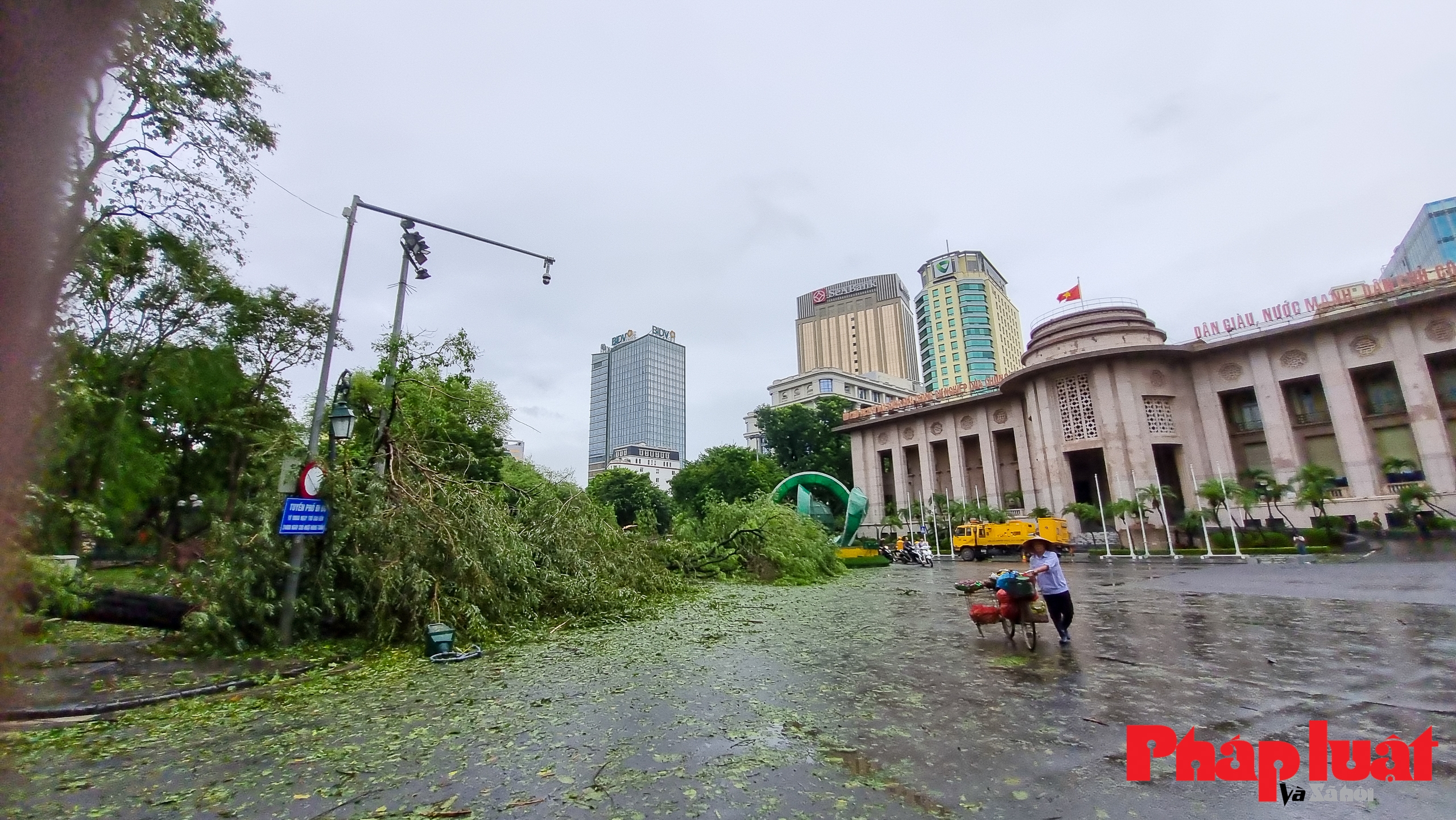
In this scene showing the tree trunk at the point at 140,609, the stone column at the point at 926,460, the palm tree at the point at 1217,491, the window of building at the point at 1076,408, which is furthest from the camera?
the stone column at the point at 926,460

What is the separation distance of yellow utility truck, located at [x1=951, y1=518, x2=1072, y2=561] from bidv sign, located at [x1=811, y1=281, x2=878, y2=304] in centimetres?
9342

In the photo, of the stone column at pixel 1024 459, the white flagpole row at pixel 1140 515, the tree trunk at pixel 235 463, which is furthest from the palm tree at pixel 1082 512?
the tree trunk at pixel 235 463

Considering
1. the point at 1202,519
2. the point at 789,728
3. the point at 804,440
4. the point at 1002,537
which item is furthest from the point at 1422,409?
the point at 804,440

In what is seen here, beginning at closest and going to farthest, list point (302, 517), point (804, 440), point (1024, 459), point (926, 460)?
point (302, 517), point (1024, 459), point (926, 460), point (804, 440)

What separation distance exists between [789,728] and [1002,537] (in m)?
29.4

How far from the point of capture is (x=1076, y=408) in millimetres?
36906

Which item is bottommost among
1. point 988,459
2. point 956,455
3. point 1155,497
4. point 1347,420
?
point 1155,497

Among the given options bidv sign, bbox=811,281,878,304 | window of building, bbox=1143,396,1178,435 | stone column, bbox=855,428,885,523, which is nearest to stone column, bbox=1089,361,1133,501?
window of building, bbox=1143,396,1178,435

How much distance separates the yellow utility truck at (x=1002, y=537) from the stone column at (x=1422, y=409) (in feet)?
49.6

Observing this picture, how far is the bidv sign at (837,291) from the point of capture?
12200 cm

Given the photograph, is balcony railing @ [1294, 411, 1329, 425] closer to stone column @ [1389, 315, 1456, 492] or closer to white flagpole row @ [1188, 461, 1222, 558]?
stone column @ [1389, 315, 1456, 492]

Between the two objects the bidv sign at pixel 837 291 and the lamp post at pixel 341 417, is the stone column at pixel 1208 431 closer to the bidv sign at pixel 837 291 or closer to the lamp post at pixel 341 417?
the lamp post at pixel 341 417

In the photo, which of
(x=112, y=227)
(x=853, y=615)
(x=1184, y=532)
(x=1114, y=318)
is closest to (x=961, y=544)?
(x=1184, y=532)

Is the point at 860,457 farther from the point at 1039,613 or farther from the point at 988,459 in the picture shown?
the point at 1039,613
